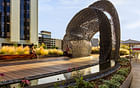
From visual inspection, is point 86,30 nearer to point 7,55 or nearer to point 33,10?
point 7,55

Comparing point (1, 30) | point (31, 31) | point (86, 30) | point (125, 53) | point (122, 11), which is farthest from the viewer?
point (31, 31)

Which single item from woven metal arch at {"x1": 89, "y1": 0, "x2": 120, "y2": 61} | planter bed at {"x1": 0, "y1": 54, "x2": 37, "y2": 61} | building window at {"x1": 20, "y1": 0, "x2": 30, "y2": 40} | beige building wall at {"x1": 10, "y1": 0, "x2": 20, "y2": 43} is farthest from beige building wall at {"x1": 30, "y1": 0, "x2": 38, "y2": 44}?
woven metal arch at {"x1": 89, "y1": 0, "x2": 120, "y2": 61}

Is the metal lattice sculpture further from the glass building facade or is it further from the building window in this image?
the glass building facade

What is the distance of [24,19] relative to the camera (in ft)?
74.7

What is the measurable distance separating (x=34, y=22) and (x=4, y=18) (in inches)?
236

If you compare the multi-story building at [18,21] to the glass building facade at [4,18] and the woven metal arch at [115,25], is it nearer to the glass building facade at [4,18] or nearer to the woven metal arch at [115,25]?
the glass building facade at [4,18]

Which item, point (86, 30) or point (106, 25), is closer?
point (106, 25)

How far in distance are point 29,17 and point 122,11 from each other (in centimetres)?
2074

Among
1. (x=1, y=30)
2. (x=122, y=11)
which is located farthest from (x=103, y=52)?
(x=1, y=30)

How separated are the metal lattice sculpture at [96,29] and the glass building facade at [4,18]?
50.1 feet

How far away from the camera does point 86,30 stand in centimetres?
1059

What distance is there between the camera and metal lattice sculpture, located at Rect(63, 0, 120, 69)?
5742 millimetres

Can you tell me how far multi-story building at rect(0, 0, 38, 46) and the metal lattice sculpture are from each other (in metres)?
14.8

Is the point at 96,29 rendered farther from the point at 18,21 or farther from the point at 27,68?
the point at 18,21
